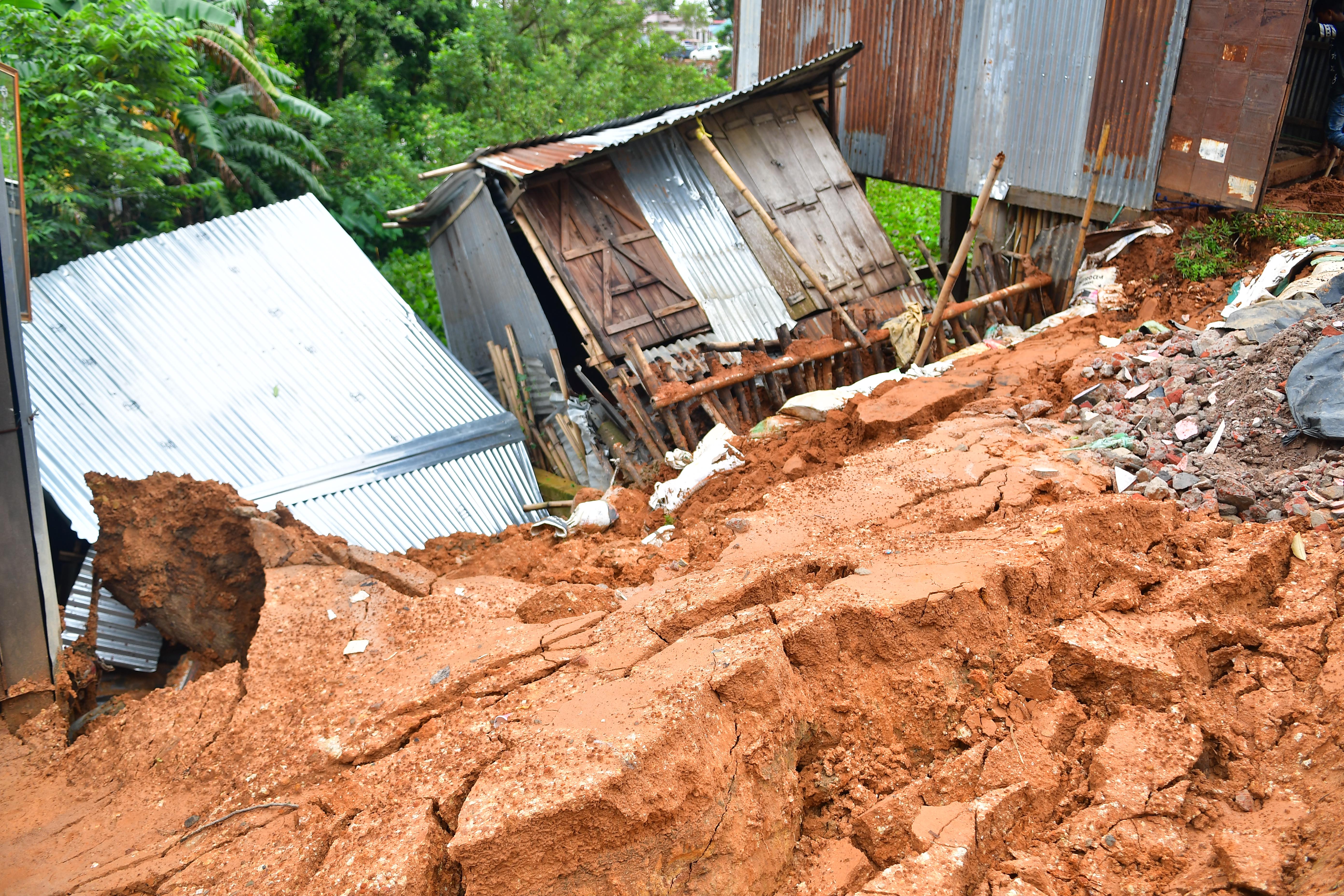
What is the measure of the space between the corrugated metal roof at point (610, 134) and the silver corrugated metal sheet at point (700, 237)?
0.41m

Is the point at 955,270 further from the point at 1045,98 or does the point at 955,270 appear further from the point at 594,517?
the point at 594,517

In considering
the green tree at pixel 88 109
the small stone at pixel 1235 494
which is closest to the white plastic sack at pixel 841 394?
the small stone at pixel 1235 494

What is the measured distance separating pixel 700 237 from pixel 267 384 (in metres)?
Result: 5.19

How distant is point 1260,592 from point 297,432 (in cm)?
760

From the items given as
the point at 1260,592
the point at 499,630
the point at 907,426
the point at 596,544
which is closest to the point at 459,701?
the point at 499,630

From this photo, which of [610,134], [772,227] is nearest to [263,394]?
[610,134]

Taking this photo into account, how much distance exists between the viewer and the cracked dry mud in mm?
3098

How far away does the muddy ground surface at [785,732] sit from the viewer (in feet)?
10.2

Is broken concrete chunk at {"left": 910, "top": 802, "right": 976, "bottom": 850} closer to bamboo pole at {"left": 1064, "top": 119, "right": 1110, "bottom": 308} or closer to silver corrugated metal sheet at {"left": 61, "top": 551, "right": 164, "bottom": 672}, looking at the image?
silver corrugated metal sheet at {"left": 61, "top": 551, "right": 164, "bottom": 672}

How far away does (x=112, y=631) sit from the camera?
6.66 m

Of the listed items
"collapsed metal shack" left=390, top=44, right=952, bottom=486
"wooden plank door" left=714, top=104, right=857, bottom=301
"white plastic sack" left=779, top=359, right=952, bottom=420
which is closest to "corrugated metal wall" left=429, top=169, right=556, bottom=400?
"collapsed metal shack" left=390, top=44, right=952, bottom=486

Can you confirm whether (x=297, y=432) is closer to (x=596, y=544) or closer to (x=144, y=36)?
(x=596, y=544)

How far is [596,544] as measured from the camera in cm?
662

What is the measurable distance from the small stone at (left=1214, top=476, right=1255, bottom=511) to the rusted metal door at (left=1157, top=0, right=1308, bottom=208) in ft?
16.6
